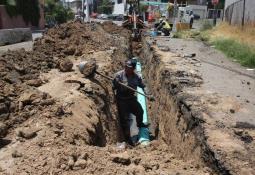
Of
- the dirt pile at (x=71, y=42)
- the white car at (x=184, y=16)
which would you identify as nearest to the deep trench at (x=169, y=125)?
the dirt pile at (x=71, y=42)

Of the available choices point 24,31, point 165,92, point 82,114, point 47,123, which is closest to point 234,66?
point 165,92

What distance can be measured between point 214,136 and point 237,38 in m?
13.0

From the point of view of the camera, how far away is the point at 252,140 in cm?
564

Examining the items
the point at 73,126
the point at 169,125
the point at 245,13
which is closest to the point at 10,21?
the point at 245,13

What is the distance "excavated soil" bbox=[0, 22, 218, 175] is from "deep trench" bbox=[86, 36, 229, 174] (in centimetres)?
2

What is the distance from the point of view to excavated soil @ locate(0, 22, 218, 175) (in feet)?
15.9

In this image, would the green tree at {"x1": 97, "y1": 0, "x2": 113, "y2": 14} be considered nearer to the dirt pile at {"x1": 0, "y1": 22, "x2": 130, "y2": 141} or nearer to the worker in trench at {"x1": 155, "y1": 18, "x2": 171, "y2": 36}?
the worker in trench at {"x1": 155, "y1": 18, "x2": 171, "y2": 36}

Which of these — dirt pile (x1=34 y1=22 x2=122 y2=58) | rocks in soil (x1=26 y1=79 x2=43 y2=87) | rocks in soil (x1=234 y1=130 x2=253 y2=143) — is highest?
dirt pile (x1=34 y1=22 x2=122 y2=58)

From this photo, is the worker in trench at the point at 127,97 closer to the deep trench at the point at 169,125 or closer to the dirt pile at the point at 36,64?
the deep trench at the point at 169,125

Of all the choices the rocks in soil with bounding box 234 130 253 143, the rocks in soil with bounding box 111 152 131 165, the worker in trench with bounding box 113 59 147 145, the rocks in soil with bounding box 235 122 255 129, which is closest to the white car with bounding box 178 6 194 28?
the worker in trench with bounding box 113 59 147 145

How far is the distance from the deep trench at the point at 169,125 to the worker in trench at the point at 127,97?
0.80 feet

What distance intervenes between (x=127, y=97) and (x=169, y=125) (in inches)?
54.5

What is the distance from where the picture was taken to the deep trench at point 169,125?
5829 mm

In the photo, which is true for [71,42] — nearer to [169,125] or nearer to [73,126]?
[169,125]
